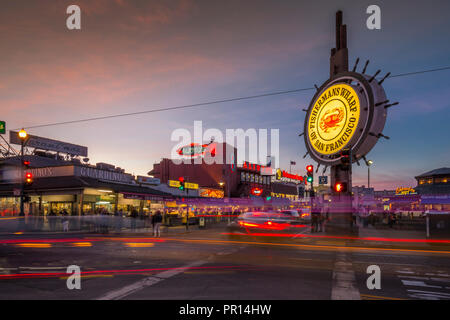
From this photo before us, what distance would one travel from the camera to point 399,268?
34.9ft

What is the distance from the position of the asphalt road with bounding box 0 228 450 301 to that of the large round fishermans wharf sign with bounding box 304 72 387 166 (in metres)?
8.65

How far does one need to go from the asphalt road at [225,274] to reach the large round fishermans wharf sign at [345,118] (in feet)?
28.4

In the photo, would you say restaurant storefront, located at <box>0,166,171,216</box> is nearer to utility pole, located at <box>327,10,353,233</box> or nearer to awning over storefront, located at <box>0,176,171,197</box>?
awning over storefront, located at <box>0,176,171,197</box>

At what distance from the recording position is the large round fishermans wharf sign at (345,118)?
2083 centimetres

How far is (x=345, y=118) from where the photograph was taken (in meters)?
22.2

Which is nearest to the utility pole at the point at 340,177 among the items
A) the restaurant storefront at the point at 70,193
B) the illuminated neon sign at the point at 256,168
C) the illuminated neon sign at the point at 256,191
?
the restaurant storefront at the point at 70,193

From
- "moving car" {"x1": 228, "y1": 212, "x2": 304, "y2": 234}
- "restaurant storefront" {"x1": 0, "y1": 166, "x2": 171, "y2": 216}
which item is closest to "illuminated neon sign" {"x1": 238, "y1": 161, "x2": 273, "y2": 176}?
"restaurant storefront" {"x1": 0, "y1": 166, "x2": 171, "y2": 216}

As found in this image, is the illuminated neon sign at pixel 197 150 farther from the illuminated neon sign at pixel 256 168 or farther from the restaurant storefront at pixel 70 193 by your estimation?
the restaurant storefront at pixel 70 193

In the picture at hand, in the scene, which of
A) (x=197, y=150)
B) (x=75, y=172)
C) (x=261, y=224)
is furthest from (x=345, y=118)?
(x=197, y=150)

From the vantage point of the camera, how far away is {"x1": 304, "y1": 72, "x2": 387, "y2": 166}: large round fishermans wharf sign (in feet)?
68.3

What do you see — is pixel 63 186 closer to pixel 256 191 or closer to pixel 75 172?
pixel 75 172

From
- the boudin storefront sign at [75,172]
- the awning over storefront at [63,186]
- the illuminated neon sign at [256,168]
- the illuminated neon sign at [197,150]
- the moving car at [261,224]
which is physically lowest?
the moving car at [261,224]

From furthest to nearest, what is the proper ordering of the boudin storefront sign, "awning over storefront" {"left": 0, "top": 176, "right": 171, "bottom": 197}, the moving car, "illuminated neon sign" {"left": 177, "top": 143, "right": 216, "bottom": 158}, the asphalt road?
"illuminated neon sign" {"left": 177, "top": 143, "right": 216, "bottom": 158} → the boudin storefront sign → "awning over storefront" {"left": 0, "top": 176, "right": 171, "bottom": 197} → the moving car → the asphalt road
